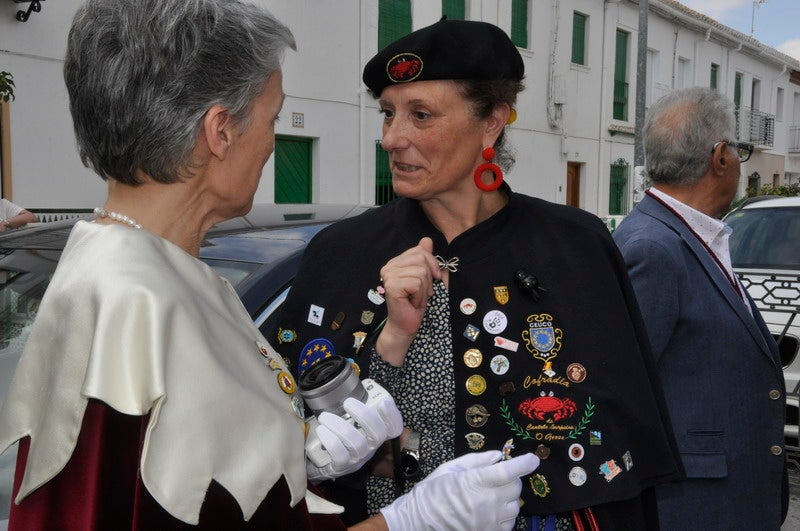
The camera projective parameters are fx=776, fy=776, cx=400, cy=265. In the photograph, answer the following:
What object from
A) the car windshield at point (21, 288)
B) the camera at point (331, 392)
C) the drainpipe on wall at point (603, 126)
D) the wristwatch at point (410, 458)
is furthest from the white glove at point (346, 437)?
the drainpipe on wall at point (603, 126)

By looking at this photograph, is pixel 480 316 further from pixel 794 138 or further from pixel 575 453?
pixel 794 138

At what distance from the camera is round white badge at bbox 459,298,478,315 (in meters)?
1.88

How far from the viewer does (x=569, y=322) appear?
1.87 metres

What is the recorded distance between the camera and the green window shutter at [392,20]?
13.0m

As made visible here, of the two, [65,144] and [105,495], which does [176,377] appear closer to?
[105,495]

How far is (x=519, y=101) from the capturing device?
16547 millimetres

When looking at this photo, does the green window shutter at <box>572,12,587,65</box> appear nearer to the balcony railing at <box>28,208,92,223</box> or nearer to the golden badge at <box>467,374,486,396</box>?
the balcony railing at <box>28,208,92,223</box>

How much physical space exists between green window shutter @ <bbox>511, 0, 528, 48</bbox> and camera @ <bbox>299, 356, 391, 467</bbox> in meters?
15.4

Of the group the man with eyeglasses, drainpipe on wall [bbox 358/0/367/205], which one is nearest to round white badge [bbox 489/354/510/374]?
the man with eyeglasses

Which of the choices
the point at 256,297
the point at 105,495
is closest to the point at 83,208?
the point at 256,297

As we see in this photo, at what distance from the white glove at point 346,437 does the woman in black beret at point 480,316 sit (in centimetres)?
30

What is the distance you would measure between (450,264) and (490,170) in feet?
1.00

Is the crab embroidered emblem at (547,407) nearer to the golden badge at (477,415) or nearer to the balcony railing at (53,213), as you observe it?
the golden badge at (477,415)

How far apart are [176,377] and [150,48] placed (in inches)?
21.6
